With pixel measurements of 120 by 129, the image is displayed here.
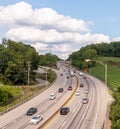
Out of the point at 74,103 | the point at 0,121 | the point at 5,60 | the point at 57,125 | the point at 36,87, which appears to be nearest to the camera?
the point at 57,125

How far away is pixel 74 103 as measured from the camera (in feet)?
303

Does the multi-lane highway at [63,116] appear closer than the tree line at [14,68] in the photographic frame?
Yes

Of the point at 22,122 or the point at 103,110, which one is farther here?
the point at 103,110

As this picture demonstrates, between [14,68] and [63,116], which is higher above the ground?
[14,68]

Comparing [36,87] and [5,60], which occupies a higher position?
[5,60]

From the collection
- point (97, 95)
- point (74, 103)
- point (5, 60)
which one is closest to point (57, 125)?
point (74, 103)

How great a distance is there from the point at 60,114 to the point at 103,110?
10.9 meters

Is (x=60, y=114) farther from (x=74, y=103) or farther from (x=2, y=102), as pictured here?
(x=2, y=102)

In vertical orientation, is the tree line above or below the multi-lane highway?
above

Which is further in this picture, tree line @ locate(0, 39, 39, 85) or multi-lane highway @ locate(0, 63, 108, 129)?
tree line @ locate(0, 39, 39, 85)

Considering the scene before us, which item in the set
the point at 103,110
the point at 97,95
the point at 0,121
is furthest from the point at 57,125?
the point at 97,95

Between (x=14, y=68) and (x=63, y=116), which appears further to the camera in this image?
(x=14, y=68)

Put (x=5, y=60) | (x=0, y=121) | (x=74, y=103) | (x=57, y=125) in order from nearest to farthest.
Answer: (x=57, y=125), (x=0, y=121), (x=74, y=103), (x=5, y=60)

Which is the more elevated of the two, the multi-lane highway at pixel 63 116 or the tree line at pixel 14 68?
the tree line at pixel 14 68
